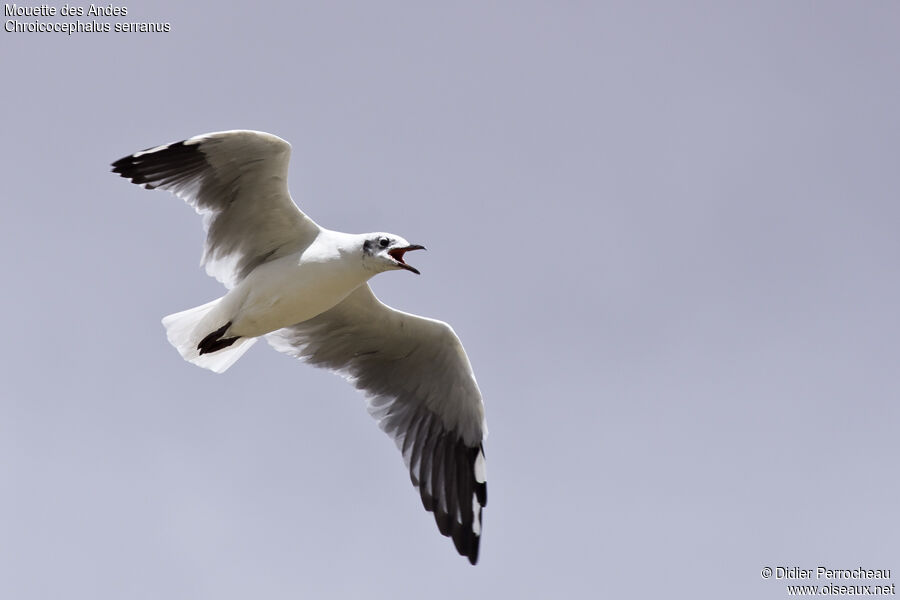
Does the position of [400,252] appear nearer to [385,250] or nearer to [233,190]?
[385,250]

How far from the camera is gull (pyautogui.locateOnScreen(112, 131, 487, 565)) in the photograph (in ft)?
27.5

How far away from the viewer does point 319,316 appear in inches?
376

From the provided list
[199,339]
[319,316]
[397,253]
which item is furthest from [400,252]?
[199,339]

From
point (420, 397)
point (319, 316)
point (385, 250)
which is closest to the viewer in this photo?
point (385, 250)

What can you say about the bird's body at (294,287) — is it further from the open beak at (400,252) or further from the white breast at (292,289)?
the open beak at (400,252)

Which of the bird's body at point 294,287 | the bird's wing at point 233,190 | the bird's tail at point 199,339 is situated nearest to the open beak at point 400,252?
the bird's body at point 294,287

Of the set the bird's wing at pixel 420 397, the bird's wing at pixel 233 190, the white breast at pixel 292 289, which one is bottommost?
the bird's wing at pixel 420 397

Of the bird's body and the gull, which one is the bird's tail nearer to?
the gull

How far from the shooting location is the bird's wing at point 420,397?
955cm

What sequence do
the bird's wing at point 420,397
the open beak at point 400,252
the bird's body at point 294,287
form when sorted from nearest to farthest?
the open beak at point 400,252, the bird's body at point 294,287, the bird's wing at point 420,397

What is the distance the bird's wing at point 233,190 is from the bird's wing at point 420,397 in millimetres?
904

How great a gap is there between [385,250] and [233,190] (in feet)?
4.45

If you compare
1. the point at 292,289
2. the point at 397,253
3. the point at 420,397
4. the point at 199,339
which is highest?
the point at 397,253

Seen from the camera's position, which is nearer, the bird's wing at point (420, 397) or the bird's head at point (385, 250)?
the bird's head at point (385, 250)
